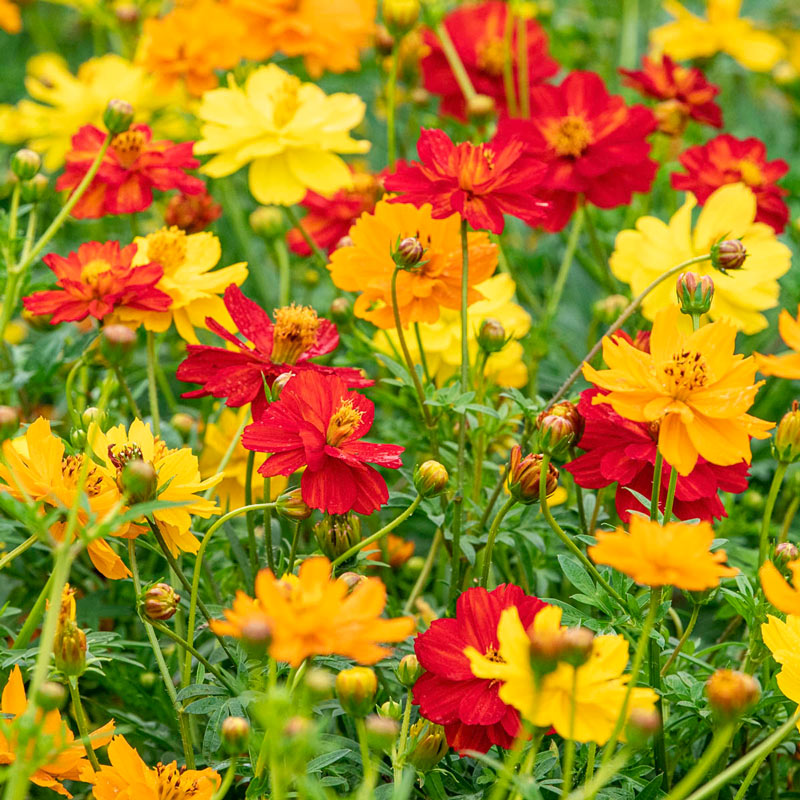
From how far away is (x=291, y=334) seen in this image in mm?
959

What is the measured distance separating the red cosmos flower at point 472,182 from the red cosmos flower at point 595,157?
24cm

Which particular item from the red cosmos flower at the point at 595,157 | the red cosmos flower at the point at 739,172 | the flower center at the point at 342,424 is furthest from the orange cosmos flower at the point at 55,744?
the red cosmos flower at the point at 739,172

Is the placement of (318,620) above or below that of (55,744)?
above

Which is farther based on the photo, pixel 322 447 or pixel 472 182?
pixel 472 182

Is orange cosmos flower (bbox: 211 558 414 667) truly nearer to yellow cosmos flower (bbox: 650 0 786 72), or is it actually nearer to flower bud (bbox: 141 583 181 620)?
flower bud (bbox: 141 583 181 620)

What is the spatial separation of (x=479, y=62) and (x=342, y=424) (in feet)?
3.14

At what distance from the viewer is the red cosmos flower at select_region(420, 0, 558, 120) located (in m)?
1.59

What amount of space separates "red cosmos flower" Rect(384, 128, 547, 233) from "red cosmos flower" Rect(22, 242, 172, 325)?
0.78 ft

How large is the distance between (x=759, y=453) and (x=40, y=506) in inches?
36.5

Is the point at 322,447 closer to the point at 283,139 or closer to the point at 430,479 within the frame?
the point at 430,479

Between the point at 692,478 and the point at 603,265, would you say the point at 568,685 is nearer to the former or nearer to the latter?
the point at 692,478

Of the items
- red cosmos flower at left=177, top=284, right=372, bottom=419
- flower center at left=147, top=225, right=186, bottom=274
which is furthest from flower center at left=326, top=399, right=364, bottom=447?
flower center at left=147, top=225, right=186, bottom=274

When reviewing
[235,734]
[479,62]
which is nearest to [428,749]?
[235,734]

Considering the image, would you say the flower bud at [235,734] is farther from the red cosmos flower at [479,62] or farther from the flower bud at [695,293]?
the red cosmos flower at [479,62]
